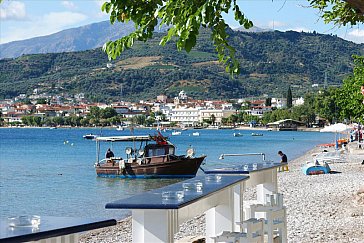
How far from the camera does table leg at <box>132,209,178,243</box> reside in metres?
4.56

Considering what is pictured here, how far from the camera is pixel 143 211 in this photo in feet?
15.1

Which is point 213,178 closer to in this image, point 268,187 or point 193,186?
point 193,186

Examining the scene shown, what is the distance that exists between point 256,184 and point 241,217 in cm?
92

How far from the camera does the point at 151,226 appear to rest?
4574mm

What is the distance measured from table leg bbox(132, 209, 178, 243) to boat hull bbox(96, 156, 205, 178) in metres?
34.8

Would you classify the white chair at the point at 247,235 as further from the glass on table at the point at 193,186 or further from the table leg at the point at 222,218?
the glass on table at the point at 193,186

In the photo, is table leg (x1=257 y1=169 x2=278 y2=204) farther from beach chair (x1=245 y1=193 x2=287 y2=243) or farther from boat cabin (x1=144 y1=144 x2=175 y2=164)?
boat cabin (x1=144 y1=144 x2=175 y2=164)

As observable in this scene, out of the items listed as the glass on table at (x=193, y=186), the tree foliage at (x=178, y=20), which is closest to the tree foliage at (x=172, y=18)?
the tree foliage at (x=178, y=20)

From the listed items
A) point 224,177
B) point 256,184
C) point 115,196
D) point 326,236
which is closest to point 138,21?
point 224,177

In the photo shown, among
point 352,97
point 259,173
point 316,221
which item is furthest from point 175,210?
point 352,97

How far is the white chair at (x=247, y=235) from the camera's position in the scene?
232 inches

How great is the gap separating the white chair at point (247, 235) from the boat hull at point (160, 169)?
1297 inches

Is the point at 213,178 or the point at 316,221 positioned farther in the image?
the point at 316,221

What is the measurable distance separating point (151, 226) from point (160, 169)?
35.0 meters
